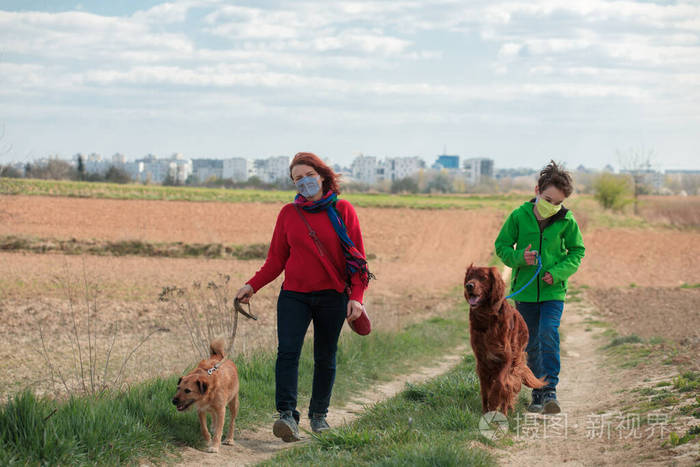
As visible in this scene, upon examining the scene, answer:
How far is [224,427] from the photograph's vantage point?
252 inches

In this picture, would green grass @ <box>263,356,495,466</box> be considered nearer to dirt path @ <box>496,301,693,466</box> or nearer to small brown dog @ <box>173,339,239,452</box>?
dirt path @ <box>496,301,693,466</box>

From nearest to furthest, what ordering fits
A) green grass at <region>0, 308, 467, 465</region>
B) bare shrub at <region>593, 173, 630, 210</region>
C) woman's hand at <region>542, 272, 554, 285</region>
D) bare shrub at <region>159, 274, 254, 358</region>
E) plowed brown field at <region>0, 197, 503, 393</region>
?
green grass at <region>0, 308, 467, 465</region>, woman's hand at <region>542, 272, 554, 285</region>, bare shrub at <region>159, 274, 254, 358</region>, plowed brown field at <region>0, 197, 503, 393</region>, bare shrub at <region>593, 173, 630, 210</region>

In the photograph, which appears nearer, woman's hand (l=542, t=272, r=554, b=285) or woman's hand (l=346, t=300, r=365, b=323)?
woman's hand (l=346, t=300, r=365, b=323)

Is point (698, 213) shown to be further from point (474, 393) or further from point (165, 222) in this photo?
point (474, 393)

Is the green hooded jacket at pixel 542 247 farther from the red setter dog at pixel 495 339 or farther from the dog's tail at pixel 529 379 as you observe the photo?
the dog's tail at pixel 529 379

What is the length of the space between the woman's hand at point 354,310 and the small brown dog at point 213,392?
1155 mm

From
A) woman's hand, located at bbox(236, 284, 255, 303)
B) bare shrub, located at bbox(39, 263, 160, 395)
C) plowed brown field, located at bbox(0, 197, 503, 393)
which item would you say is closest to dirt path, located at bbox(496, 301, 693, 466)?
woman's hand, located at bbox(236, 284, 255, 303)

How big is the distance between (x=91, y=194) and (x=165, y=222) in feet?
62.4

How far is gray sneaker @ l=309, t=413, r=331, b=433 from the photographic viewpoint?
250 inches

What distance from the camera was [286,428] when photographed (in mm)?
6113

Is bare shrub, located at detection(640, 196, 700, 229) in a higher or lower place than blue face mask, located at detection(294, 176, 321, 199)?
lower

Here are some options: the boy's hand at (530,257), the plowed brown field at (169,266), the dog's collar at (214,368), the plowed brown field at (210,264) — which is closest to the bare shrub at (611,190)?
the plowed brown field at (210,264)

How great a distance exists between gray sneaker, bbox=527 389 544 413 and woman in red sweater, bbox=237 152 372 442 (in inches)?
82.4

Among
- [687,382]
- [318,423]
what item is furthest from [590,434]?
[318,423]
